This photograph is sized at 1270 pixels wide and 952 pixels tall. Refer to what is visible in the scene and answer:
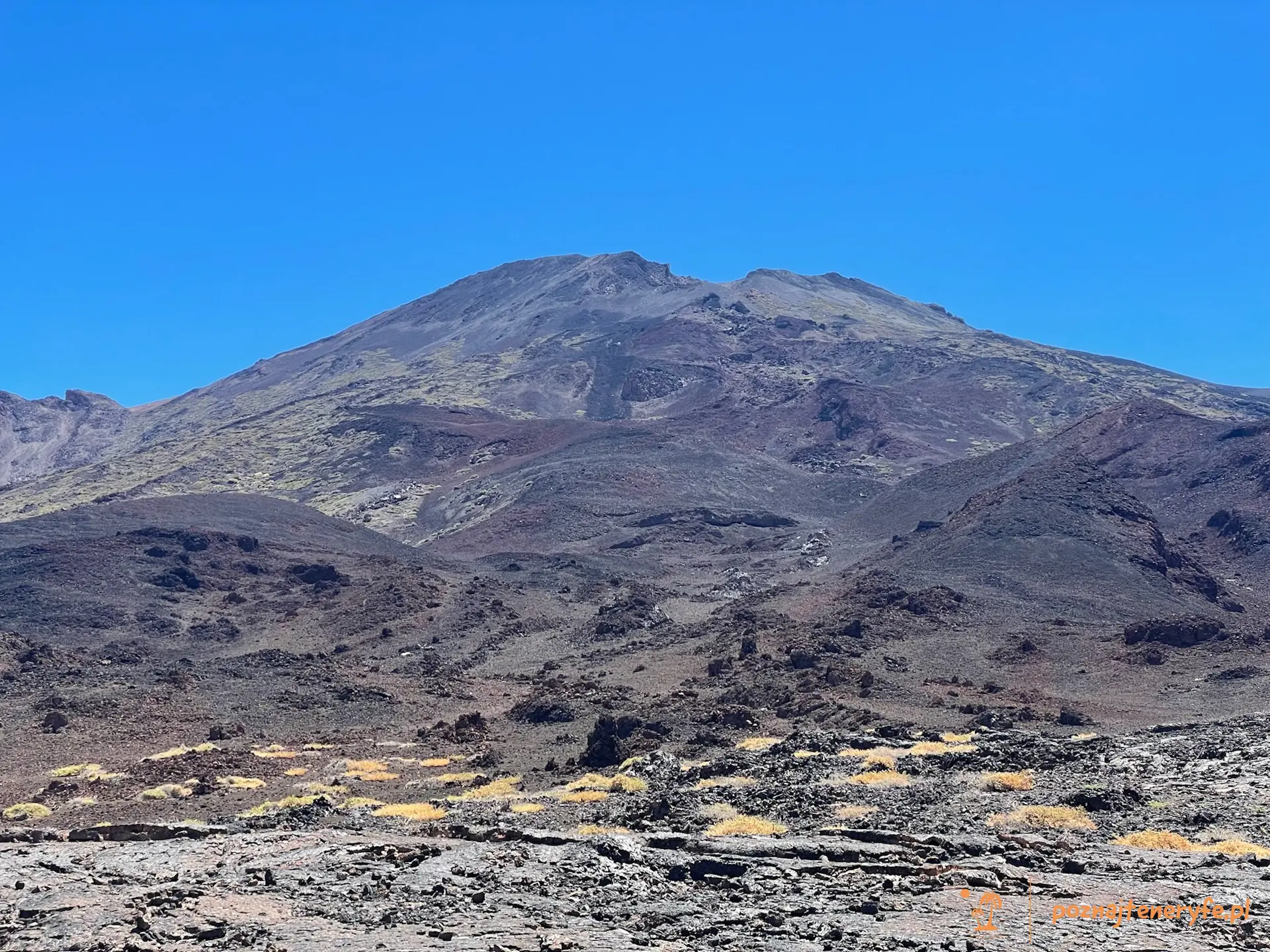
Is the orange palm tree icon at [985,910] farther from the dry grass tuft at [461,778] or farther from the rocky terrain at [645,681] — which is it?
the dry grass tuft at [461,778]

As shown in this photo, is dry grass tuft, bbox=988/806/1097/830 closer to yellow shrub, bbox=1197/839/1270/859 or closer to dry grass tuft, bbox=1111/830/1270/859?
dry grass tuft, bbox=1111/830/1270/859

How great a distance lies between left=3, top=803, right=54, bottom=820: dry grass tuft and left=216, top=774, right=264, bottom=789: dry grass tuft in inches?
141

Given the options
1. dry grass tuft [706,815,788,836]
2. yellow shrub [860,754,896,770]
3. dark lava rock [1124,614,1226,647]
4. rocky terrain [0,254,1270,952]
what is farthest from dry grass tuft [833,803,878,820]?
dark lava rock [1124,614,1226,647]

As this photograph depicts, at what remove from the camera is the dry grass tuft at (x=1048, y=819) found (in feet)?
52.6

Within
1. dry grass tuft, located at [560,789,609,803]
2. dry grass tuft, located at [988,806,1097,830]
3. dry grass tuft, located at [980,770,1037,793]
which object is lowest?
dry grass tuft, located at [560,789,609,803]

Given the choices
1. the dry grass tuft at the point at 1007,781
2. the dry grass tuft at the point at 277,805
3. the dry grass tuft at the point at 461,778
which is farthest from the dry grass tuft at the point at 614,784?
the dry grass tuft at the point at 1007,781

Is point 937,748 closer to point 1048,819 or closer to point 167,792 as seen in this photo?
point 1048,819

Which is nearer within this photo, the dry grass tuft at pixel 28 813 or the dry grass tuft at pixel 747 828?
the dry grass tuft at pixel 747 828

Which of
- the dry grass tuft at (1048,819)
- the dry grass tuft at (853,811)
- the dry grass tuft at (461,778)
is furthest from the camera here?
the dry grass tuft at (461,778)

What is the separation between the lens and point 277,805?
2197 centimetres

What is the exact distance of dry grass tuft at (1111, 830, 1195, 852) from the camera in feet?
47.7

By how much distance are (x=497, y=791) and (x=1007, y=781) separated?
1013 cm

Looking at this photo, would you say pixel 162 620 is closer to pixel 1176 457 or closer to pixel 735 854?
pixel 735 854

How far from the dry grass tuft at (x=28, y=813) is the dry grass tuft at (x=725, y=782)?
12.8 metres
